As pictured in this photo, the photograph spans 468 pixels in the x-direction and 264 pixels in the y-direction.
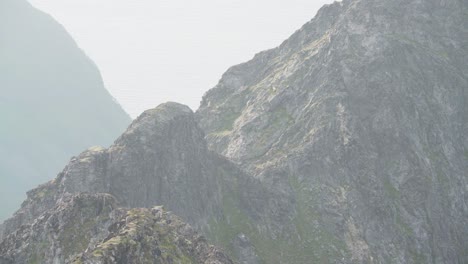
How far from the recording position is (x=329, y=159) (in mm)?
120438

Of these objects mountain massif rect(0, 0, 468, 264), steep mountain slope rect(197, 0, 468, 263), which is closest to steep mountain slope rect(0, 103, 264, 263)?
mountain massif rect(0, 0, 468, 264)

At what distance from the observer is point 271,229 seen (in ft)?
350

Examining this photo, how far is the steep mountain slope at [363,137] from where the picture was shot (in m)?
106

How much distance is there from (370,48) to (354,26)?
11.9 metres

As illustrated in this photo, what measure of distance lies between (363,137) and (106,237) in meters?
88.1

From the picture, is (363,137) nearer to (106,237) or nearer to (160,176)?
(160,176)

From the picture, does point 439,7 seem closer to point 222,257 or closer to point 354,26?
point 354,26

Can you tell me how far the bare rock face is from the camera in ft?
155

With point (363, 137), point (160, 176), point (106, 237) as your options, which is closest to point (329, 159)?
point (363, 137)

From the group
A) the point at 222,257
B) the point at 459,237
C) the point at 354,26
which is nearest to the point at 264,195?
the point at 459,237

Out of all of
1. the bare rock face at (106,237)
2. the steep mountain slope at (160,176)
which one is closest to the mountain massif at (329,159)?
the steep mountain slope at (160,176)

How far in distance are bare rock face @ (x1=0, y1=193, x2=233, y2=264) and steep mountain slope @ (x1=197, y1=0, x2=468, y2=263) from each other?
1638 inches

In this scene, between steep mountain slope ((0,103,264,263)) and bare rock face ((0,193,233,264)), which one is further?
steep mountain slope ((0,103,264,263))

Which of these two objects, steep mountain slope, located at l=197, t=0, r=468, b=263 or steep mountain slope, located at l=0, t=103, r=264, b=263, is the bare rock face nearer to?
steep mountain slope, located at l=0, t=103, r=264, b=263
